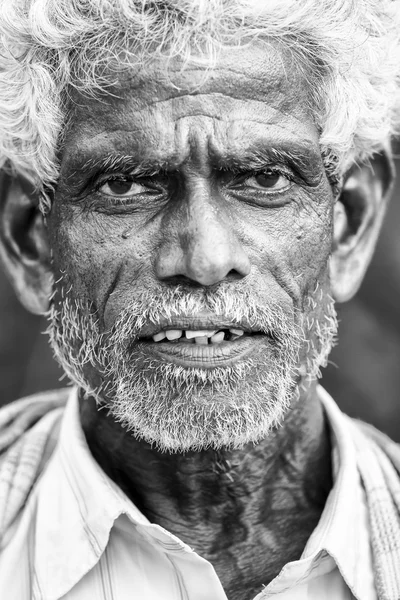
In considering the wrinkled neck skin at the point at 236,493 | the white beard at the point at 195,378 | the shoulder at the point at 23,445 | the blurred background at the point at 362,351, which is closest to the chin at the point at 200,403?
the white beard at the point at 195,378

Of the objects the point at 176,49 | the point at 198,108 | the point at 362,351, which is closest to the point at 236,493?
the point at 198,108

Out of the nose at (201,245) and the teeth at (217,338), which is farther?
the teeth at (217,338)

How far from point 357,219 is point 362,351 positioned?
2.11m

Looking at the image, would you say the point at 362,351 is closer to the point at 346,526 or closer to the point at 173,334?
the point at 346,526

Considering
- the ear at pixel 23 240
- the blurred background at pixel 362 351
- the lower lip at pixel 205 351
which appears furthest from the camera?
the blurred background at pixel 362 351

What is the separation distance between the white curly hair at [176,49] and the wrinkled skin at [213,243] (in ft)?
0.17

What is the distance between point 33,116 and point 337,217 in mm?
901

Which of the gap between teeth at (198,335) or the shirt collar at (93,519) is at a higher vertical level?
the gap between teeth at (198,335)

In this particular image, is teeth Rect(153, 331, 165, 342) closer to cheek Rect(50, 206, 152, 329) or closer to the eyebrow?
cheek Rect(50, 206, 152, 329)

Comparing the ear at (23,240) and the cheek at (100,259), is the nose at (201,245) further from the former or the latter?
the ear at (23,240)

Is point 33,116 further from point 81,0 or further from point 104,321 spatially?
point 104,321

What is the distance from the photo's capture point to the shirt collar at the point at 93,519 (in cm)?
223

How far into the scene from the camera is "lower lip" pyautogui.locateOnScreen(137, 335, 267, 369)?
7.25ft

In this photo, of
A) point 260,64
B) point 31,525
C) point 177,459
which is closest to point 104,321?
point 177,459
